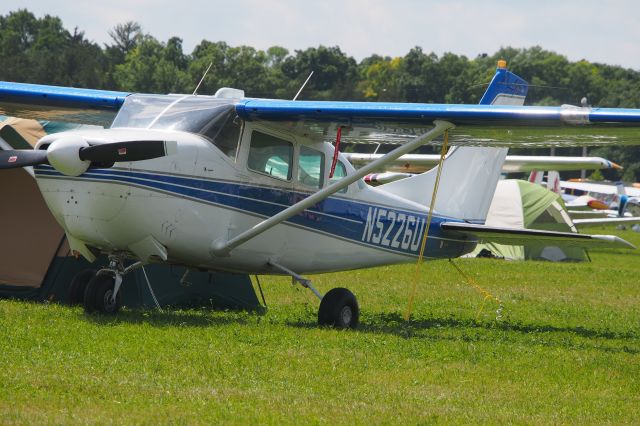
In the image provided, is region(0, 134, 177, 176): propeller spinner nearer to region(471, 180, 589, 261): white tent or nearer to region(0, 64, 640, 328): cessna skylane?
region(0, 64, 640, 328): cessna skylane

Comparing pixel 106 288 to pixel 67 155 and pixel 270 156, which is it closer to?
pixel 67 155

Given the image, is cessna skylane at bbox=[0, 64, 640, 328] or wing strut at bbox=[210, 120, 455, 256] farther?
wing strut at bbox=[210, 120, 455, 256]

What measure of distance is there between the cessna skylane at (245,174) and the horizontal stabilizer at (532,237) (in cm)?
3

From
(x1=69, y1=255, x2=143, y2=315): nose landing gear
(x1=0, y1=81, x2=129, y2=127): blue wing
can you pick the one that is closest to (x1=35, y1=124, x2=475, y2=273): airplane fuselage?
(x1=69, y1=255, x2=143, y2=315): nose landing gear

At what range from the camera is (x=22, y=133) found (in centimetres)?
1394

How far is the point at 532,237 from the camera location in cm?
1317

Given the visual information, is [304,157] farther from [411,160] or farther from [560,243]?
[411,160]

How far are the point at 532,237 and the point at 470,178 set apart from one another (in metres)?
1.84

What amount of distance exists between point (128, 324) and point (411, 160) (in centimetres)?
1961

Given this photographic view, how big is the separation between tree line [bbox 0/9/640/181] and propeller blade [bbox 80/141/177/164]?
6157 cm

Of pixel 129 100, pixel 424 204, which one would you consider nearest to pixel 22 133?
pixel 129 100

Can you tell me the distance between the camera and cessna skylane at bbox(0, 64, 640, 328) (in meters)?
10.1

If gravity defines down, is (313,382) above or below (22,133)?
below

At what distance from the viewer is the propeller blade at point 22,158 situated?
9.90m
